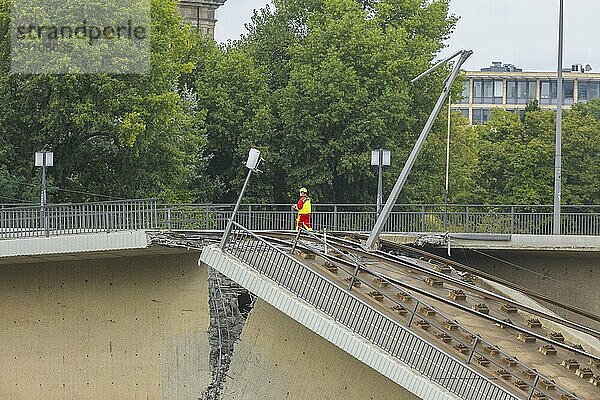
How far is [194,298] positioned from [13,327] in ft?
13.9

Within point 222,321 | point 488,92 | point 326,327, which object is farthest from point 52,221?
point 488,92

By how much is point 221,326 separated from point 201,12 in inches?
1876

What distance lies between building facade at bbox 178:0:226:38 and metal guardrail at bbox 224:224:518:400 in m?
49.8

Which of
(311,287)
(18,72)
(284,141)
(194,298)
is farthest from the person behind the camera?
(284,141)

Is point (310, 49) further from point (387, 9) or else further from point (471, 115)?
point (471, 115)

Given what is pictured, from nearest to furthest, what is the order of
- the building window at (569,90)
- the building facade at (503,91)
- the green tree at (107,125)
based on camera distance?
the green tree at (107,125)
the building facade at (503,91)
the building window at (569,90)

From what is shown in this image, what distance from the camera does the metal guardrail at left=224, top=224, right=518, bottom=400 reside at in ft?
73.9

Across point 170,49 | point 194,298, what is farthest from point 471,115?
point 194,298

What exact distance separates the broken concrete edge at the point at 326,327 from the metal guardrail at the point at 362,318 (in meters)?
0.12

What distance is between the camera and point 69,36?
129 feet

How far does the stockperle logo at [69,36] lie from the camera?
3916 centimetres

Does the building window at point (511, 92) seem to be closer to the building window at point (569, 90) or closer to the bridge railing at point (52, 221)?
the building window at point (569, 90)

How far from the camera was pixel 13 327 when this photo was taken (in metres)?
31.2

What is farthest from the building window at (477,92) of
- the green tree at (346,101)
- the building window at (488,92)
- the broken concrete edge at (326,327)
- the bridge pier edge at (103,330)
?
the broken concrete edge at (326,327)
